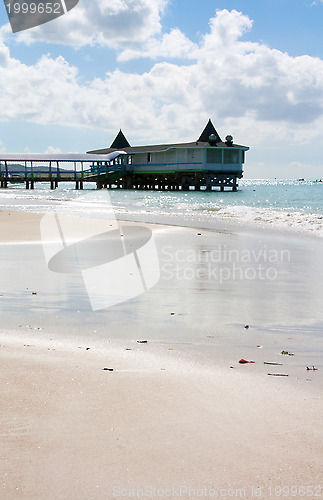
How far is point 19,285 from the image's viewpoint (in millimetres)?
6789

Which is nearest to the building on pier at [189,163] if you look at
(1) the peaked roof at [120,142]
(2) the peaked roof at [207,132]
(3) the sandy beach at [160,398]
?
(2) the peaked roof at [207,132]

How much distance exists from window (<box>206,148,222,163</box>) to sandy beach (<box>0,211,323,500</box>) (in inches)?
2058

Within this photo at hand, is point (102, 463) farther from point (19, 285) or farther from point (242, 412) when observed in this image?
point (19, 285)

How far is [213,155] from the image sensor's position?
189ft

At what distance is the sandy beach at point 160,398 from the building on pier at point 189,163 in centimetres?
5224

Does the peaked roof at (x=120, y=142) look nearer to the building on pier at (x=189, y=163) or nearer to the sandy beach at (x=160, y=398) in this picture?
the building on pier at (x=189, y=163)

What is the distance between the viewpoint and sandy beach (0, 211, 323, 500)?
224 centimetres

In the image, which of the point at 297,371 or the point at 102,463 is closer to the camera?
the point at 102,463

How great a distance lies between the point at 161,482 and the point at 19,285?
4.97m

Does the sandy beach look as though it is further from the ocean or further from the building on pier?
the building on pier

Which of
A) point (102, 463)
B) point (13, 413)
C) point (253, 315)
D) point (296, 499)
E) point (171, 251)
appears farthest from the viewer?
point (171, 251)

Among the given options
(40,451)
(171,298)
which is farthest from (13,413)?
(171,298)

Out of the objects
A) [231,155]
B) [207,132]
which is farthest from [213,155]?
[207,132]

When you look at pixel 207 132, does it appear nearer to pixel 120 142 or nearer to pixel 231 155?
pixel 231 155
